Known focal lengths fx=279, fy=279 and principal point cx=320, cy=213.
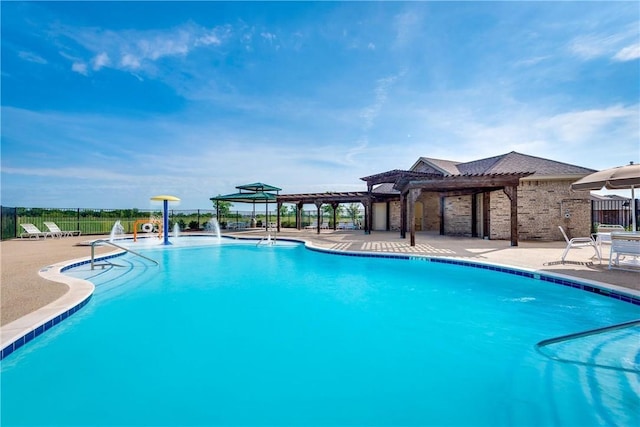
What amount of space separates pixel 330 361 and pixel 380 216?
19223 mm

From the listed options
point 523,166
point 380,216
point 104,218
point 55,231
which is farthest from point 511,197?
point 104,218

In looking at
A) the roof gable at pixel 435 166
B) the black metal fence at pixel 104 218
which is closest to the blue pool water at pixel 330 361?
the roof gable at pixel 435 166

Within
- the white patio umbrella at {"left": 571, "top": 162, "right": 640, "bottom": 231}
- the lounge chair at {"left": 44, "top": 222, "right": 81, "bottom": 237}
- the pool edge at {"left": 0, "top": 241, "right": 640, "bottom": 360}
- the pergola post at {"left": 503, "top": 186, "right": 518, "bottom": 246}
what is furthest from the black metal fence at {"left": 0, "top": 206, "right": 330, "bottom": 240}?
the white patio umbrella at {"left": 571, "top": 162, "right": 640, "bottom": 231}

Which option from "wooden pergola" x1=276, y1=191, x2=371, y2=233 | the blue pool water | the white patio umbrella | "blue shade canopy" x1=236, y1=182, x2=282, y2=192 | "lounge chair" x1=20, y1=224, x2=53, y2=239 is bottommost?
the blue pool water

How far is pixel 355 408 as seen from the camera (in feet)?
8.08

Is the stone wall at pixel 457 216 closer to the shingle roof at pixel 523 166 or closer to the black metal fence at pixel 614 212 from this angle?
the shingle roof at pixel 523 166

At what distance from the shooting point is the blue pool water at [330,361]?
2389 mm

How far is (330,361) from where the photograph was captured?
10.7 feet

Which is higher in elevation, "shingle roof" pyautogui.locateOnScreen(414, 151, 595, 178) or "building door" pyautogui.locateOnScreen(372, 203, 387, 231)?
"shingle roof" pyautogui.locateOnScreen(414, 151, 595, 178)

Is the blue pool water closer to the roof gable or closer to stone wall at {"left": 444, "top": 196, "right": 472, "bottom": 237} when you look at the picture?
stone wall at {"left": 444, "top": 196, "right": 472, "bottom": 237}

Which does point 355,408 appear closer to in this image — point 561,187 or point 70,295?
point 70,295

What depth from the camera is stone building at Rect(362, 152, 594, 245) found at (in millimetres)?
10859

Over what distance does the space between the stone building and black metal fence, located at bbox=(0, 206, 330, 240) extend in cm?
1198

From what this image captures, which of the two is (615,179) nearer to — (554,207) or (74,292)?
(554,207)
